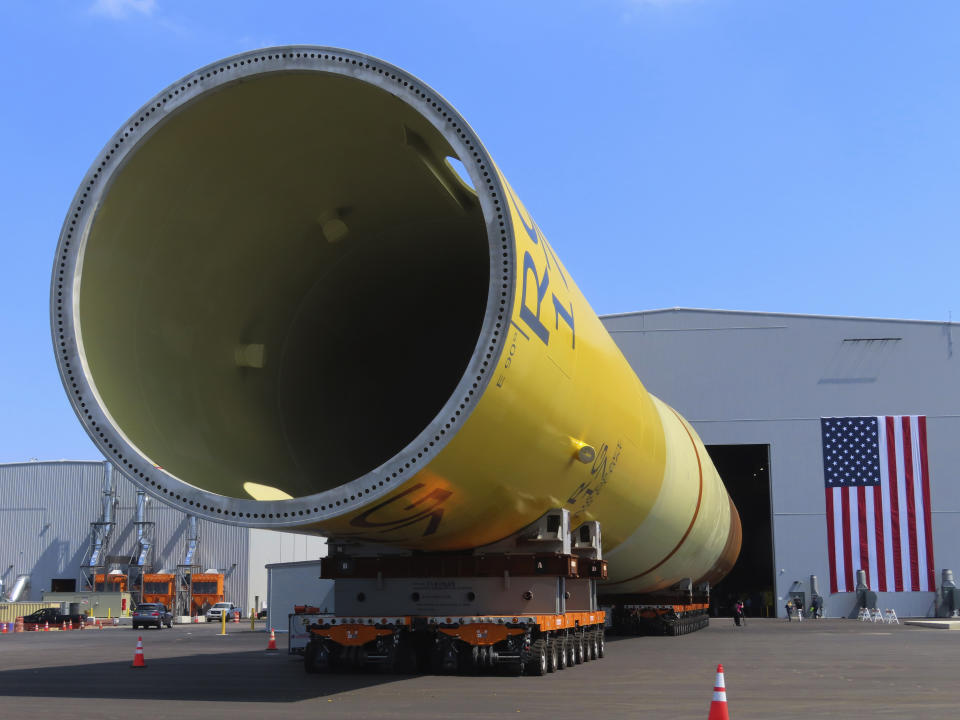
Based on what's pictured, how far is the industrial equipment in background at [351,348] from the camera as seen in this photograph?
30.1ft

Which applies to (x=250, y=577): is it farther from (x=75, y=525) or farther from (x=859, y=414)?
(x=859, y=414)

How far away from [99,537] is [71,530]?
2330 mm

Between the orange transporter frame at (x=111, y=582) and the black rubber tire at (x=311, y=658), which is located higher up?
the black rubber tire at (x=311, y=658)

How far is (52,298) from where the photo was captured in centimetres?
940

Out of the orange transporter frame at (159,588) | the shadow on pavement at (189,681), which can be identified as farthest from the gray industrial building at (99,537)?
the shadow on pavement at (189,681)

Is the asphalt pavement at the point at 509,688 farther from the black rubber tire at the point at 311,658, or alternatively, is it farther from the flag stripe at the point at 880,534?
the flag stripe at the point at 880,534

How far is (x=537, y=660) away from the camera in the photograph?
12.5 metres

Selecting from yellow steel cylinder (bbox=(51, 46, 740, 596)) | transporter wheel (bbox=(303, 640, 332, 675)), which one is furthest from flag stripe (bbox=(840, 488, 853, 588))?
transporter wheel (bbox=(303, 640, 332, 675))

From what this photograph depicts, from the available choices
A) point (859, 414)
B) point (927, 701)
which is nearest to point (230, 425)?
point (927, 701)

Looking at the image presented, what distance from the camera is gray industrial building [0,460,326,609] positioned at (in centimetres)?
5038

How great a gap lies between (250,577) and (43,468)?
12.0 m

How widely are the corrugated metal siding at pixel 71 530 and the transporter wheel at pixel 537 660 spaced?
1568 inches

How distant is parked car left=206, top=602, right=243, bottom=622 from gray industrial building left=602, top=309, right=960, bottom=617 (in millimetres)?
21915

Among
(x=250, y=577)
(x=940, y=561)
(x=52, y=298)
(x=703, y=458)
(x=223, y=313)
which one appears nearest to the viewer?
(x=52, y=298)
